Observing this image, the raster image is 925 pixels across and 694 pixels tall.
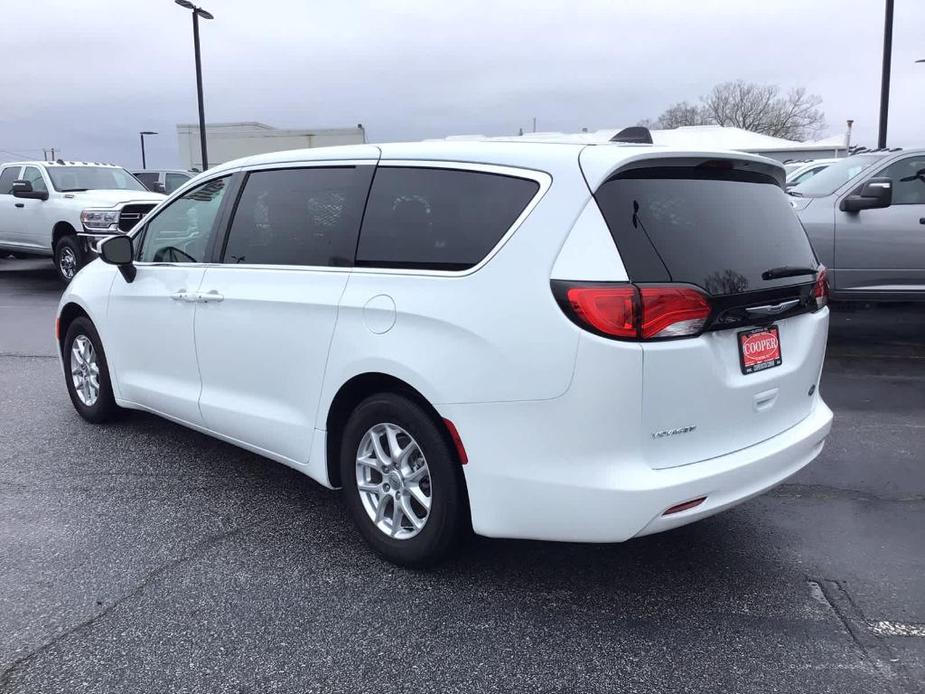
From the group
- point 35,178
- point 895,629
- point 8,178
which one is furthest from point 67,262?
point 895,629

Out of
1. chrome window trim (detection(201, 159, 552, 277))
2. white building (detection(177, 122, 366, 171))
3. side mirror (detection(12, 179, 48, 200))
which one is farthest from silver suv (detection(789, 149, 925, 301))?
white building (detection(177, 122, 366, 171))

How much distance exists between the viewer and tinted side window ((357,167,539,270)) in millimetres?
3100

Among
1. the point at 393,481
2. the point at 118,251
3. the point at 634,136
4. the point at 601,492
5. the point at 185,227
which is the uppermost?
the point at 634,136

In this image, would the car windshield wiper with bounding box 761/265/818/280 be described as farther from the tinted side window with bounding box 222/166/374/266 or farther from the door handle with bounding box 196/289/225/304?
the door handle with bounding box 196/289/225/304

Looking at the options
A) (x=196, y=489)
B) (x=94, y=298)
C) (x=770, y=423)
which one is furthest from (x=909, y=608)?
(x=94, y=298)

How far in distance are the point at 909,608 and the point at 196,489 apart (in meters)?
3.46

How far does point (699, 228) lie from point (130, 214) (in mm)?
11639

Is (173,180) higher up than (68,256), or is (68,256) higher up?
(173,180)

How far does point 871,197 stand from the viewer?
24.8 feet

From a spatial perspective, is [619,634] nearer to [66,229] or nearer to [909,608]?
[909,608]

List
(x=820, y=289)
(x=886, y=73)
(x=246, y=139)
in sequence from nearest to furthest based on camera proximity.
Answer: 1. (x=820, y=289)
2. (x=886, y=73)
3. (x=246, y=139)

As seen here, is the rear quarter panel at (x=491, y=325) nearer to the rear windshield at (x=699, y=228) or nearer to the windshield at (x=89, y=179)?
the rear windshield at (x=699, y=228)

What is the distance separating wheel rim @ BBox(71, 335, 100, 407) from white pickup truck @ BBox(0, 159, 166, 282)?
7558 mm

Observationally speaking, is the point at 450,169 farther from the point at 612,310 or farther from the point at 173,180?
the point at 173,180
